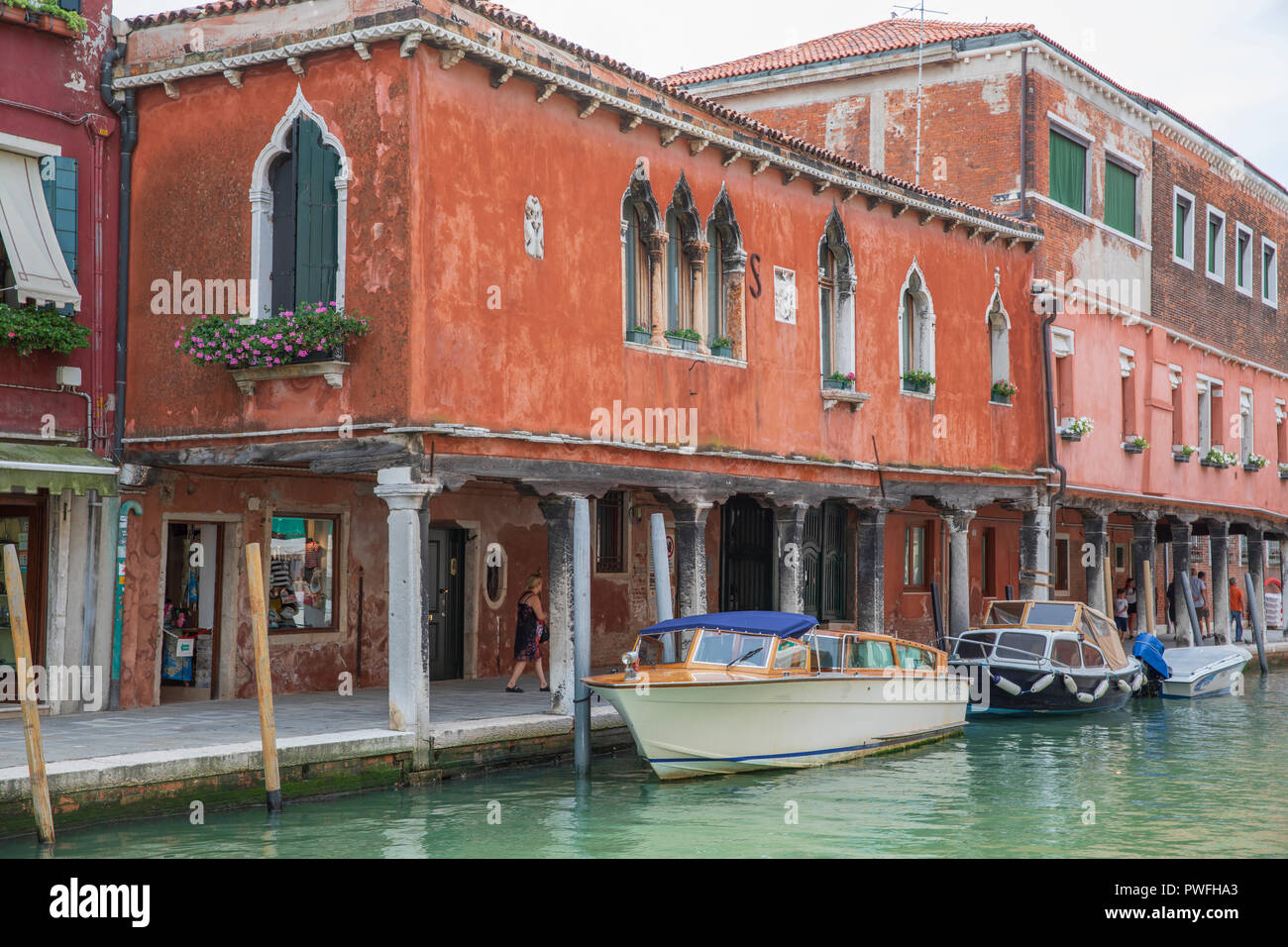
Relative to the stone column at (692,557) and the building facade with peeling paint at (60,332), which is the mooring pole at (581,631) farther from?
the building facade with peeling paint at (60,332)

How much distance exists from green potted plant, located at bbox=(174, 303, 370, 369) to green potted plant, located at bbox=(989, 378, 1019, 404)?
425 inches

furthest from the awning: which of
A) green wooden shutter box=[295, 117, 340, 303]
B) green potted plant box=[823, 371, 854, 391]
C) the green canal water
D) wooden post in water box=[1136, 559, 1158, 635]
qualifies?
wooden post in water box=[1136, 559, 1158, 635]

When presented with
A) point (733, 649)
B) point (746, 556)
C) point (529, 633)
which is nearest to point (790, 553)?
point (529, 633)

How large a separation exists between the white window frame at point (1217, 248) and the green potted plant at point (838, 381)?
12578mm

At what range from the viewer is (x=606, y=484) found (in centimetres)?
1415

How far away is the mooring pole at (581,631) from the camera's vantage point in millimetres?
13102

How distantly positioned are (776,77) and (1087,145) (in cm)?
505

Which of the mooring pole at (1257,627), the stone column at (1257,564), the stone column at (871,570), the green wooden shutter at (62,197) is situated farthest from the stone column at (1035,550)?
the green wooden shutter at (62,197)

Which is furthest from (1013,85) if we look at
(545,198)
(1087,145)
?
(545,198)

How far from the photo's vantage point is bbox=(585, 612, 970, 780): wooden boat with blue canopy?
12.5 metres

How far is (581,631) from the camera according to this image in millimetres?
13383
